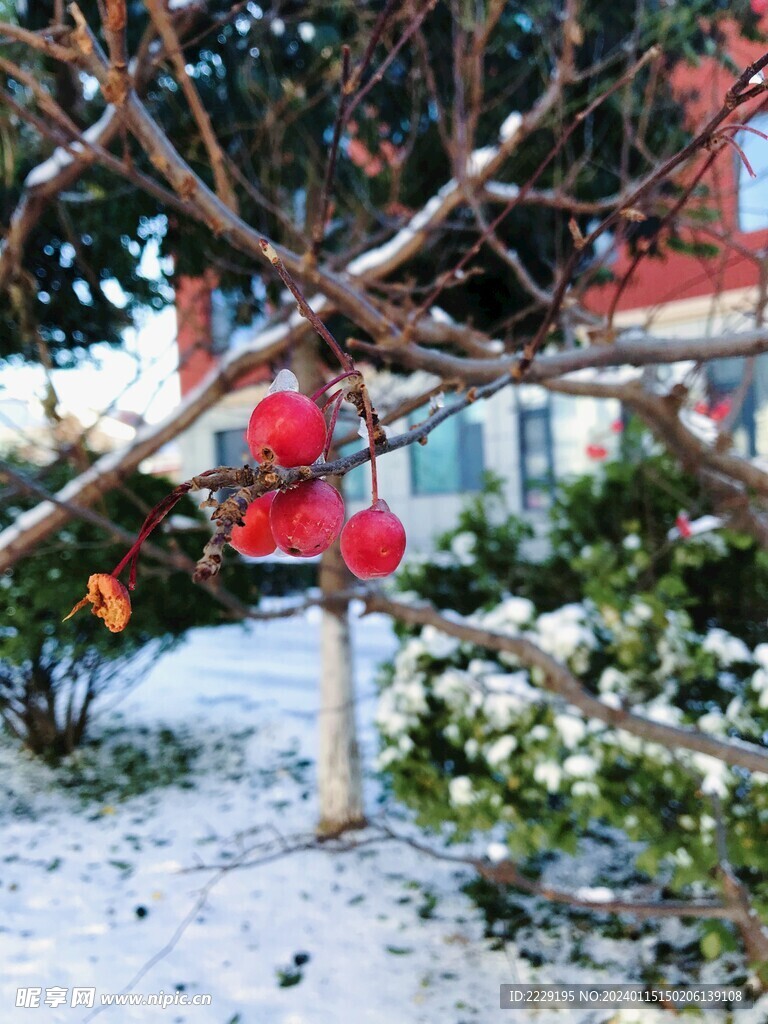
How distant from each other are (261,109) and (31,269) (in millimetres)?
1625

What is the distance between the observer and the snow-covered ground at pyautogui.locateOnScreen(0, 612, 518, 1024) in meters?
2.73

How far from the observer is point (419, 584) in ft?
13.3

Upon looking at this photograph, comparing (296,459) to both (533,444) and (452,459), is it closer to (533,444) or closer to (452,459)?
(533,444)

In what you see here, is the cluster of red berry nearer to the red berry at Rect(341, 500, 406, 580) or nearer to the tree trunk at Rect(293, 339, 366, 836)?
the red berry at Rect(341, 500, 406, 580)

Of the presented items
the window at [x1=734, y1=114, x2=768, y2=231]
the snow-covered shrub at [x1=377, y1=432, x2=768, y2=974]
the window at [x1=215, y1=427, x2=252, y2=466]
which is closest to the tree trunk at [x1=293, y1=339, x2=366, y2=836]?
the snow-covered shrub at [x1=377, y1=432, x2=768, y2=974]

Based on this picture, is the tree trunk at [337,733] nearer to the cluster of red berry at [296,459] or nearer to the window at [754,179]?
the window at [754,179]

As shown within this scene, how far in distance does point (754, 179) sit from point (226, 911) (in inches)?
155

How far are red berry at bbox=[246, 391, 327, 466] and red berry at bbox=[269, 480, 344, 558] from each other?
24 millimetres

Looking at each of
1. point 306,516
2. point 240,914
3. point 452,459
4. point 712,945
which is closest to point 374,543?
point 306,516

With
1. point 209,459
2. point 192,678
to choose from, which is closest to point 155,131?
point 192,678

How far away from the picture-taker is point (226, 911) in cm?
334

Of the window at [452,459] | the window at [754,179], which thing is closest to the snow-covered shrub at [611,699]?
the window at [754,179]

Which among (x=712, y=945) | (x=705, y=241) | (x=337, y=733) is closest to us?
(x=712, y=945)

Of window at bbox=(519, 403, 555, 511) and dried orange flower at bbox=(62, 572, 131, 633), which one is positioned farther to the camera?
window at bbox=(519, 403, 555, 511)
